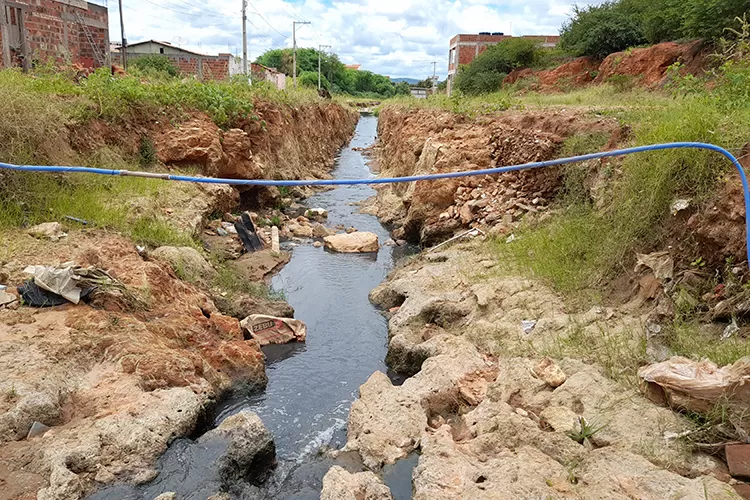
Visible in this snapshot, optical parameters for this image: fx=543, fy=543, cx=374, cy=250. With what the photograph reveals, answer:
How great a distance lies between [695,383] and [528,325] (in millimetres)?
2259

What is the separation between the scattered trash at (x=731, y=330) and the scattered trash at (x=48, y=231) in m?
6.79

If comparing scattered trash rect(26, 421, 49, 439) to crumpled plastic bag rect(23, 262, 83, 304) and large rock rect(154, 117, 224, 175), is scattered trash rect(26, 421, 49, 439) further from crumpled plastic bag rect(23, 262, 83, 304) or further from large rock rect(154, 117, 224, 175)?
large rock rect(154, 117, 224, 175)

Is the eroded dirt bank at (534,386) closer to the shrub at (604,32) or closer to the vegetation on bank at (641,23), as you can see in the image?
the vegetation on bank at (641,23)

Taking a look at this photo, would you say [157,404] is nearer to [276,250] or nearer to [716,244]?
[716,244]

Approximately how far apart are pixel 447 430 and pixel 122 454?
97.2 inches

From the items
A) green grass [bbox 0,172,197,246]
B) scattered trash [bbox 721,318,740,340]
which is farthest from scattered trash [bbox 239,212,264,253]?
scattered trash [bbox 721,318,740,340]

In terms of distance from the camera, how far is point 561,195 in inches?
332

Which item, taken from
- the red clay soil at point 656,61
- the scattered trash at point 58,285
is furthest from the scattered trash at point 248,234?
the red clay soil at point 656,61

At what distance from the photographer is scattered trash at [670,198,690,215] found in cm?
507

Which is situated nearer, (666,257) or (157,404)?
(157,404)

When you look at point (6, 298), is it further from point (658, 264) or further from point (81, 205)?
point (658, 264)

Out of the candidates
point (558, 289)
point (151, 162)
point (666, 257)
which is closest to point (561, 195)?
point (558, 289)

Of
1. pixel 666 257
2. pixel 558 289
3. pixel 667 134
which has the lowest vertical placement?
pixel 558 289

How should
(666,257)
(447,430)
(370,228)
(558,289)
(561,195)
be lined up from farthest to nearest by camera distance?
1. (370,228)
2. (561,195)
3. (558,289)
4. (666,257)
5. (447,430)
